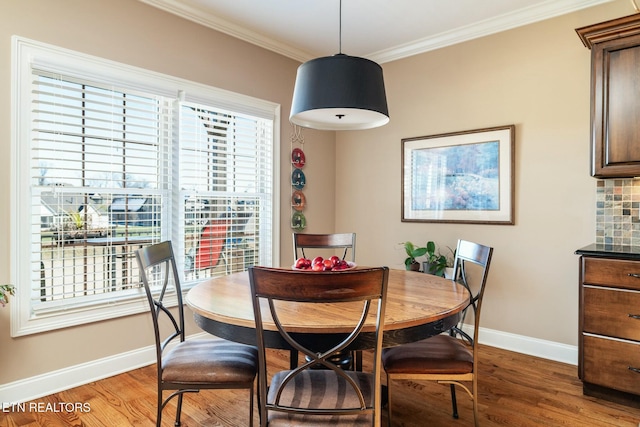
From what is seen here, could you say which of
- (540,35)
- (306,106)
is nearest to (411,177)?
(540,35)

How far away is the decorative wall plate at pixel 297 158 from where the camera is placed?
3.89 metres

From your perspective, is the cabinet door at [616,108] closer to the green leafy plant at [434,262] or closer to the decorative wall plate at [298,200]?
the green leafy plant at [434,262]

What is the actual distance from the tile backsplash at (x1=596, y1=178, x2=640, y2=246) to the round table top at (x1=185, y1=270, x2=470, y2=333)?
150 cm

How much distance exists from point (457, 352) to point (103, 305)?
90.0 inches

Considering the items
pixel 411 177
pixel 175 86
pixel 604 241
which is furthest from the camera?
pixel 411 177

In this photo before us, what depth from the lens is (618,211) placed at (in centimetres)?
272

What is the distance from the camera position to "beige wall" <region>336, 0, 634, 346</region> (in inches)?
113

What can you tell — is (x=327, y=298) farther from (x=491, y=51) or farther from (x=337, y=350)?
(x=491, y=51)

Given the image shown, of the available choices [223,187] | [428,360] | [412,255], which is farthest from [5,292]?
[412,255]

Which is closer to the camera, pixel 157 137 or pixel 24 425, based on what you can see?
pixel 24 425

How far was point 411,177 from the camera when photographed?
375 cm

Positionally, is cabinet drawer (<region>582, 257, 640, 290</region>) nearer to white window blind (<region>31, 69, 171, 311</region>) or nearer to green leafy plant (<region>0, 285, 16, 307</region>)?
white window blind (<region>31, 69, 171, 311</region>)

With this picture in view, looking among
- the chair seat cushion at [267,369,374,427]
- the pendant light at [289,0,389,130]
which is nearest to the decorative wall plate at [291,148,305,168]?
the pendant light at [289,0,389,130]

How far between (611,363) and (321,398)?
6.35ft
